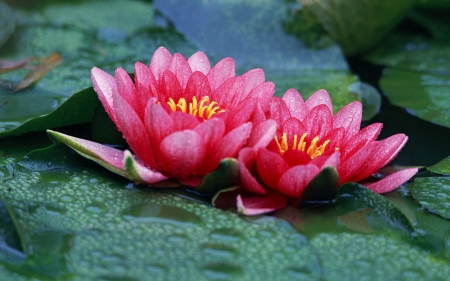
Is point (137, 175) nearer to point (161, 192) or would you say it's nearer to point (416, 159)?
point (161, 192)

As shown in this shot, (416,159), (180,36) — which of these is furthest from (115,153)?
(180,36)

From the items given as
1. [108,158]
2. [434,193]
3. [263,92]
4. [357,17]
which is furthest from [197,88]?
[357,17]

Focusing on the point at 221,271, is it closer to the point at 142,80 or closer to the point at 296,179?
the point at 296,179

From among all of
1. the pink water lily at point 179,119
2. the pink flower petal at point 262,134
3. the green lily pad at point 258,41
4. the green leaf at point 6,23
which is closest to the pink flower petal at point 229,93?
the pink water lily at point 179,119

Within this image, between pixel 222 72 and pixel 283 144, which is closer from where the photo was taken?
pixel 283 144

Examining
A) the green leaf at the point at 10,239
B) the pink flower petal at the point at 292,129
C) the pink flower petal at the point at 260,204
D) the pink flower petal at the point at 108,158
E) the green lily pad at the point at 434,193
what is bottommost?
the green leaf at the point at 10,239

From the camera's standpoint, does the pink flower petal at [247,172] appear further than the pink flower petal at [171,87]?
No

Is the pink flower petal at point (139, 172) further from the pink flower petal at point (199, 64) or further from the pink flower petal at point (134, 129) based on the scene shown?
the pink flower petal at point (199, 64)

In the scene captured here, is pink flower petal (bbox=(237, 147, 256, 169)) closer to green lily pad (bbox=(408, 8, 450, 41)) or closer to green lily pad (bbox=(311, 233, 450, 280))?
green lily pad (bbox=(311, 233, 450, 280))
